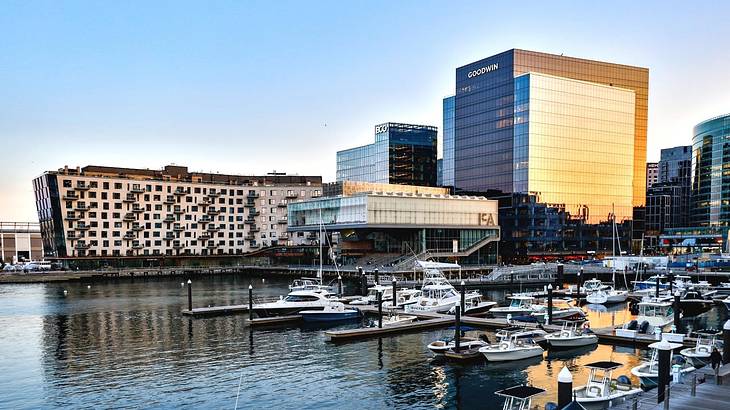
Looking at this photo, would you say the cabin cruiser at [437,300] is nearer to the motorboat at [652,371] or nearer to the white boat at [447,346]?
the white boat at [447,346]

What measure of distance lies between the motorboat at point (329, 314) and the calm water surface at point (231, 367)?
156 inches

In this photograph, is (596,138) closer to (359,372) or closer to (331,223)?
(331,223)

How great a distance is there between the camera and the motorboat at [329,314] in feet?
230

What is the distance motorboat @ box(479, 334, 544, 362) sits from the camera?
47.3 m

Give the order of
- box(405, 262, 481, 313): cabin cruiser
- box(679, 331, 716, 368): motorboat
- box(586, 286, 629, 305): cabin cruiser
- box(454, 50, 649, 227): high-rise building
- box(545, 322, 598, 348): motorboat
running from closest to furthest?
1. box(679, 331, 716, 368): motorboat
2. box(545, 322, 598, 348): motorboat
3. box(405, 262, 481, 313): cabin cruiser
4. box(586, 286, 629, 305): cabin cruiser
5. box(454, 50, 649, 227): high-rise building

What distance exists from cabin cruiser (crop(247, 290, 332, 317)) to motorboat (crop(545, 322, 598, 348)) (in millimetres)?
29189

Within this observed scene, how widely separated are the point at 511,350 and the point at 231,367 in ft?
75.0

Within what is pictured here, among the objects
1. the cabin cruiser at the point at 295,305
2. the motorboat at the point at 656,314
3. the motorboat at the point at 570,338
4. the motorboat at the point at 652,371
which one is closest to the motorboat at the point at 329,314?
the cabin cruiser at the point at 295,305

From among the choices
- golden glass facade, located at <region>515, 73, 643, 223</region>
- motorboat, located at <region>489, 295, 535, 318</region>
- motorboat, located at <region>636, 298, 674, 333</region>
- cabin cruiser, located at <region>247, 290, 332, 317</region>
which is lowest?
motorboat, located at <region>489, 295, 535, 318</region>

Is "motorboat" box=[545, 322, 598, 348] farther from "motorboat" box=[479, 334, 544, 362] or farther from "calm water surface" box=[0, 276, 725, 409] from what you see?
"motorboat" box=[479, 334, 544, 362]

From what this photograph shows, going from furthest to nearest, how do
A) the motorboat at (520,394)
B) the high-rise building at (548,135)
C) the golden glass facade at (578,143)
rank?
1. the high-rise building at (548,135)
2. the golden glass facade at (578,143)
3. the motorboat at (520,394)

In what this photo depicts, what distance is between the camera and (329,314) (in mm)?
A: 70375

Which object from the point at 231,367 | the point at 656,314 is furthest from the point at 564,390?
the point at 656,314

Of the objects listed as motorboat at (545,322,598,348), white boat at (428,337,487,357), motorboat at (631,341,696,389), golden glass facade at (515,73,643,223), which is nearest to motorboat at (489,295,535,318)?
motorboat at (545,322,598,348)
